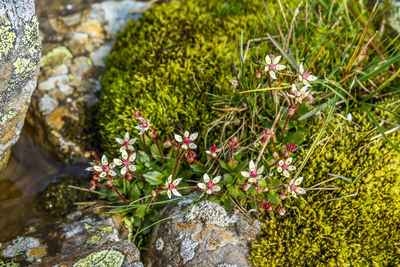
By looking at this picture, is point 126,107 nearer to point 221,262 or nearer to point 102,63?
point 102,63

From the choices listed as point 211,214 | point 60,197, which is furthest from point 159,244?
point 60,197

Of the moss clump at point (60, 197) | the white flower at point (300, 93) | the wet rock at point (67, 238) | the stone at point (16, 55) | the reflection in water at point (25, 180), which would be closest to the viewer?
the stone at point (16, 55)

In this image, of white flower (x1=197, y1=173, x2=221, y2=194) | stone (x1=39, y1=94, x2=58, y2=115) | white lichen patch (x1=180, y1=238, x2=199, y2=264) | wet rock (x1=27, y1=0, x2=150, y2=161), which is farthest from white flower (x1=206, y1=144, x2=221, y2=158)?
stone (x1=39, y1=94, x2=58, y2=115)

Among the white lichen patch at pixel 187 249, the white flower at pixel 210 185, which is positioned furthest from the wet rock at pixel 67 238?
the white flower at pixel 210 185

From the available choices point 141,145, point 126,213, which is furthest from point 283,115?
point 126,213

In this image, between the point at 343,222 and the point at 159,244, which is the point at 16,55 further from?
the point at 343,222

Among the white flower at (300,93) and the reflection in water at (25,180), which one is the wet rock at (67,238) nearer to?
the reflection in water at (25,180)
